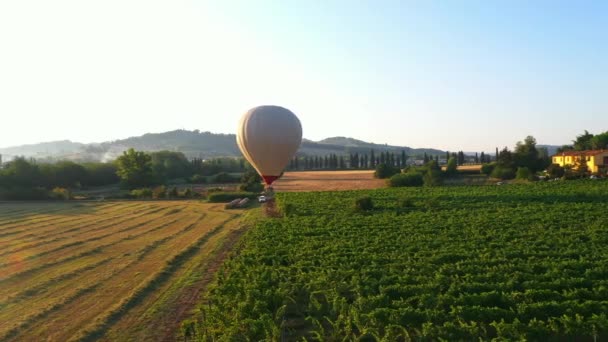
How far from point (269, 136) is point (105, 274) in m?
14.3

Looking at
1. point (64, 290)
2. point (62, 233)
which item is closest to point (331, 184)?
point (62, 233)

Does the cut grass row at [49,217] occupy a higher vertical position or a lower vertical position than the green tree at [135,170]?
lower

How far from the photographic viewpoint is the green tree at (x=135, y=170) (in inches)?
2931

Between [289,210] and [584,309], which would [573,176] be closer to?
[289,210]

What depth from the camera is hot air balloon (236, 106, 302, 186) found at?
3128 cm

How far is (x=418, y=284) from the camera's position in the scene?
14.0m

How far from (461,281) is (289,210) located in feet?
70.7

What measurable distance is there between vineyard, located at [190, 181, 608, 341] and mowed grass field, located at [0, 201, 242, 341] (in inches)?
62.3

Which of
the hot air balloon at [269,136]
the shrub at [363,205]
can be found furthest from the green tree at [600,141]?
the hot air balloon at [269,136]

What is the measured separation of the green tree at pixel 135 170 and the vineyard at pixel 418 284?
5348 centimetres

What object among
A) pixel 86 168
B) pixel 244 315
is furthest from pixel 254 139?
pixel 86 168

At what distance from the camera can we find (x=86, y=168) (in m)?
84.4

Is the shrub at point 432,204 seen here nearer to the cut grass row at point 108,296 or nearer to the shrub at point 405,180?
the cut grass row at point 108,296

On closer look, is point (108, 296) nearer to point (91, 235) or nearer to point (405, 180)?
point (91, 235)
